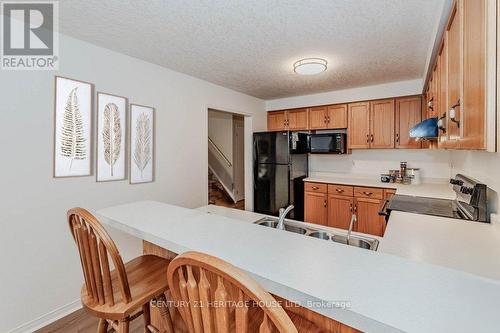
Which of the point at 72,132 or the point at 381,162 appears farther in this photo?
the point at 381,162

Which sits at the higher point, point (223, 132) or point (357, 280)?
point (223, 132)

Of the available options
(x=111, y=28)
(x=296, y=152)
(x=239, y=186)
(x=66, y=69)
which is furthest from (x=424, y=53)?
(x=239, y=186)

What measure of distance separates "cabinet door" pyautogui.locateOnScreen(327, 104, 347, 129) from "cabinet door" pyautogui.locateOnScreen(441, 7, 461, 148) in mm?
2276

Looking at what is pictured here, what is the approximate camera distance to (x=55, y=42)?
75.7 inches

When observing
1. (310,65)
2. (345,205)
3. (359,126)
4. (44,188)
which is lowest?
(345,205)

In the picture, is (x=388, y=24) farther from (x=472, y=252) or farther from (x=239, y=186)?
(x=239, y=186)

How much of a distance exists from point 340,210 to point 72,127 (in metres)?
3.35

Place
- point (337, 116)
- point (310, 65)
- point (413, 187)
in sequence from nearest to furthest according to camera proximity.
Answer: point (310, 65) < point (413, 187) < point (337, 116)

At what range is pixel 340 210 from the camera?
3453 millimetres

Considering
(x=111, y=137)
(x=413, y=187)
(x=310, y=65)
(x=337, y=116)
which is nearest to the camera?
(x=111, y=137)

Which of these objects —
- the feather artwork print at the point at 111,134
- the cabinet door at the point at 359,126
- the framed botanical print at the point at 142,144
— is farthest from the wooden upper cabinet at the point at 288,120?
the feather artwork print at the point at 111,134

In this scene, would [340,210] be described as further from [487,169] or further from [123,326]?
[123,326]

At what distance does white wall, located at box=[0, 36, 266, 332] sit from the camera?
1716 millimetres

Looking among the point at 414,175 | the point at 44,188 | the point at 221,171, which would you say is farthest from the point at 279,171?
the point at 44,188
